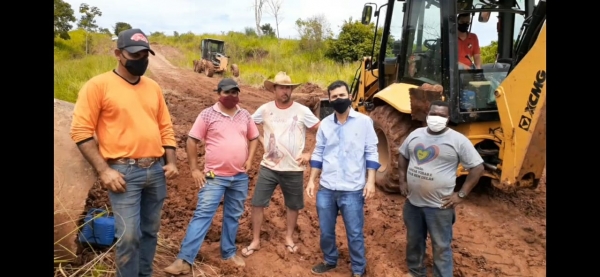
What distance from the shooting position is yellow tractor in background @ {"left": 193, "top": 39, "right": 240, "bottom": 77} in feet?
75.2

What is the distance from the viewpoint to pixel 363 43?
2256cm

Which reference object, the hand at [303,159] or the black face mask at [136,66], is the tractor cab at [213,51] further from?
the black face mask at [136,66]

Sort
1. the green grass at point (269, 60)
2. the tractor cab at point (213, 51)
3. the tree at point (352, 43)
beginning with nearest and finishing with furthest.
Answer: the green grass at point (269, 60) < the tree at point (352, 43) < the tractor cab at point (213, 51)

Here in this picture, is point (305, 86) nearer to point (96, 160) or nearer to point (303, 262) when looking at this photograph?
point (303, 262)

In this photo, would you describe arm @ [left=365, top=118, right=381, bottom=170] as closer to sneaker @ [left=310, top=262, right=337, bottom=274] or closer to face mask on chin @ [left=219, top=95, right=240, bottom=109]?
sneaker @ [left=310, top=262, right=337, bottom=274]

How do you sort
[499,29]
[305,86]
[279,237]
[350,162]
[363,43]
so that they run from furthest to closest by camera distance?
[363,43] → [305,86] → [499,29] → [279,237] → [350,162]

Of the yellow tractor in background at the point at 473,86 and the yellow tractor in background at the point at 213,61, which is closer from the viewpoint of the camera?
the yellow tractor in background at the point at 473,86

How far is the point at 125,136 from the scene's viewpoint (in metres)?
3.17

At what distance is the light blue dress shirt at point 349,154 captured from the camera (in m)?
3.97

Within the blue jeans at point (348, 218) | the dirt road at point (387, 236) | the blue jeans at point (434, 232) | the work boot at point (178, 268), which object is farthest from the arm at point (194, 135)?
the blue jeans at point (434, 232)

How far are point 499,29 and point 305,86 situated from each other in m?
10.7

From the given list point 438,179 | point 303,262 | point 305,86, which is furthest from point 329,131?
point 305,86

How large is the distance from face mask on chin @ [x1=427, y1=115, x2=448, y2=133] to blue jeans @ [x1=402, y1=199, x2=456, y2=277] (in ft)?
2.12

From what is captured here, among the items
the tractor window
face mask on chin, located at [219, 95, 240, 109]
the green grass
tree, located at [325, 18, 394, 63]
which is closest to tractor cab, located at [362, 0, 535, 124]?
the tractor window
